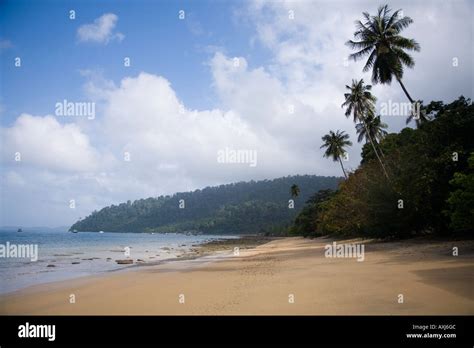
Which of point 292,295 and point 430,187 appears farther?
point 430,187

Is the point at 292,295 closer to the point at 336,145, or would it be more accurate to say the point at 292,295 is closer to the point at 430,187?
the point at 430,187

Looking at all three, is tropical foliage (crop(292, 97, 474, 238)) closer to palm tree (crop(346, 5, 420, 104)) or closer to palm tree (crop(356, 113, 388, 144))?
palm tree (crop(346, 5, 420, 104))

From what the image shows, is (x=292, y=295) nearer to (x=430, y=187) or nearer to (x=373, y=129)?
(x=430, y=187)

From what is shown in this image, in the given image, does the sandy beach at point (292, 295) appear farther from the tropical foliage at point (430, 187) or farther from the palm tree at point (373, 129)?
the palm tree at point (373, 129)

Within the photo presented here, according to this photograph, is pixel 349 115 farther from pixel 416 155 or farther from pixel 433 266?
pixel 433 266

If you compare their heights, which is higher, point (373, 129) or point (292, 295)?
point (373, 129)

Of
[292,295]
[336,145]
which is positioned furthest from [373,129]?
[292,295]

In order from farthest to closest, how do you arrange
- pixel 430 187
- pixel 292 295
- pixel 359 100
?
pixel 359 100, pixel 430 187, pixel 292 295

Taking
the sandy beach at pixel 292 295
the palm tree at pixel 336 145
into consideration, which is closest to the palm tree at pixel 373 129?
the palm tree at pixel 336 145

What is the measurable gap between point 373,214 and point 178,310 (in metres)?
23.3

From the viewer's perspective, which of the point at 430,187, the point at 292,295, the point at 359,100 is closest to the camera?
the point at 292,295

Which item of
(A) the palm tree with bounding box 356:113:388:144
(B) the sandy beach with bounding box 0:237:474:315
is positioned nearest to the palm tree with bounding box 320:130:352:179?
(A) the palm tree with bounding box 356:113:388:144

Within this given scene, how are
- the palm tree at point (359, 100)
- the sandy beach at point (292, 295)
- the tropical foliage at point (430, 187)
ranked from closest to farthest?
the sandy beach at point (292, 295) → the tropical foliage at point (430, 187) → the palm tree at point (359, 100)

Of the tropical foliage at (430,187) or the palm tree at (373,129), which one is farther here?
the palm tree at (373,129)
